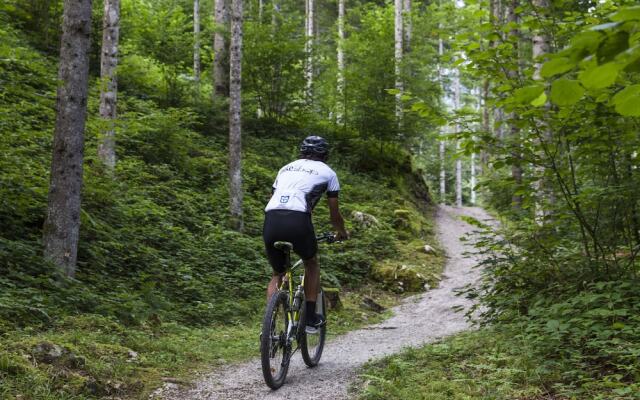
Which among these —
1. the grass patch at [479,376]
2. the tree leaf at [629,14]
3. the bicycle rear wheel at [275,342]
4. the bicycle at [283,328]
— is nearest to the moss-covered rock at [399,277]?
the grass patch at [479,376]

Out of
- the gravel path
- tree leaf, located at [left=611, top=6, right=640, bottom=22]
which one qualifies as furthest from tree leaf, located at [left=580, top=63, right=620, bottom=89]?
the gravel path

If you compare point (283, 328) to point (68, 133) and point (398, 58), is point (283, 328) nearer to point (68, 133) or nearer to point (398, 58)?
point (68, 133)

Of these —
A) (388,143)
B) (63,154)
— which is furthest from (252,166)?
(63,154)

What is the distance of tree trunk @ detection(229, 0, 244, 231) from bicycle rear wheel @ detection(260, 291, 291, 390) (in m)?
6.66

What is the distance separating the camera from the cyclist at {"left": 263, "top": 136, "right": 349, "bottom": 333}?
4684 mm

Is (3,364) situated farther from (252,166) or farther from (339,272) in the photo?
(252,166)

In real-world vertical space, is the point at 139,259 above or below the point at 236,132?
below

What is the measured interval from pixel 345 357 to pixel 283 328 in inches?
59.8

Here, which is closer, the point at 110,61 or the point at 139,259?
the point at 139,259

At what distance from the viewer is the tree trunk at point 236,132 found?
1141 cm

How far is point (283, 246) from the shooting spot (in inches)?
187

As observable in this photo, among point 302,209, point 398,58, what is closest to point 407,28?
point 398,58

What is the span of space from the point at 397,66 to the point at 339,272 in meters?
9.83

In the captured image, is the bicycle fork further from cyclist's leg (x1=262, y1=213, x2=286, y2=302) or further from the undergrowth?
the undergrowth
